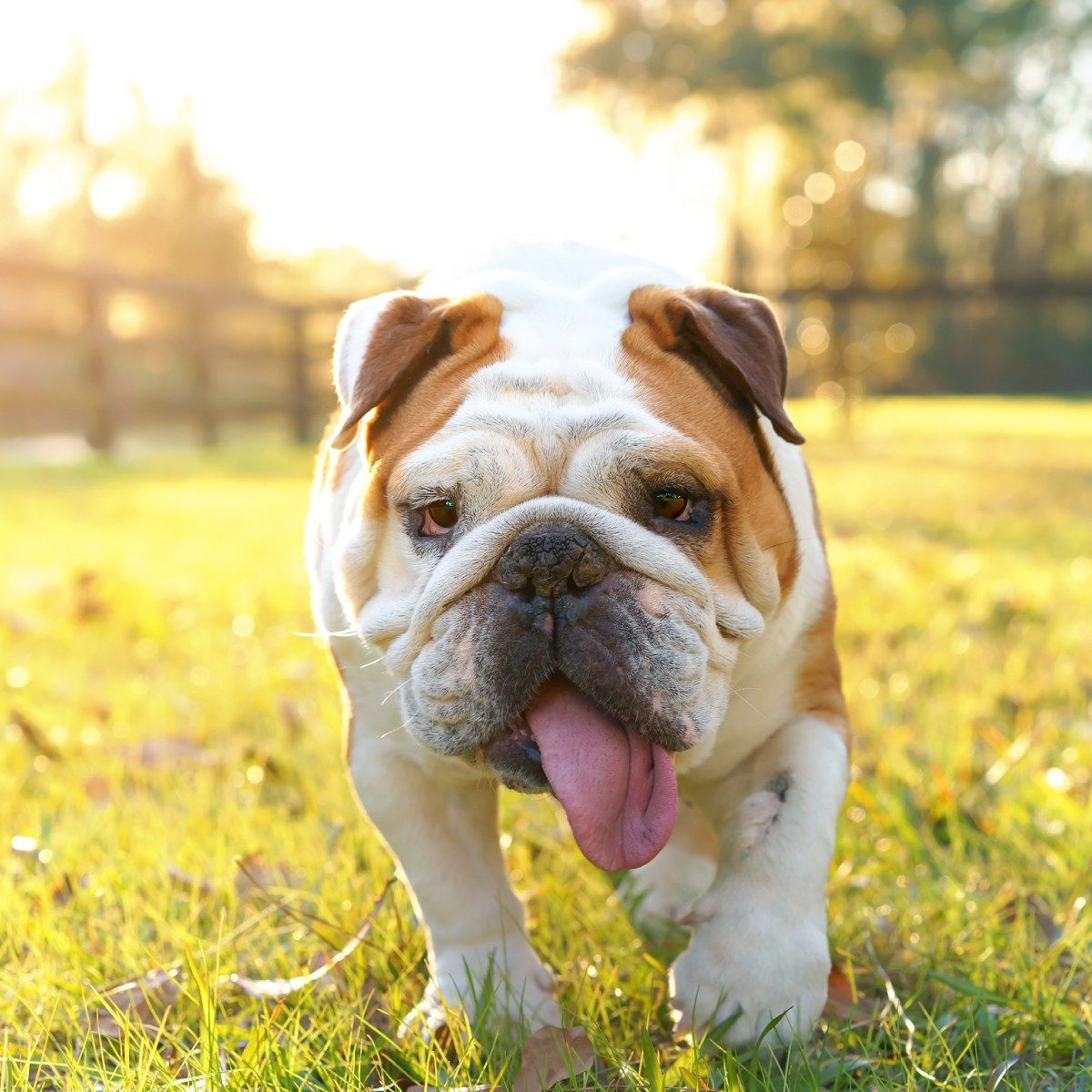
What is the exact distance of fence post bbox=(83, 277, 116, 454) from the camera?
46.4ft

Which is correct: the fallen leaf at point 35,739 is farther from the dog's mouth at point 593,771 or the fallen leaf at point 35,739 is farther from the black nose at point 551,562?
the black nose at point 551,562

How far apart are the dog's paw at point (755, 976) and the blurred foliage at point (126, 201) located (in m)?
32.0

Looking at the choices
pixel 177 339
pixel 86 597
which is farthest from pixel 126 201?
pixel 86 597

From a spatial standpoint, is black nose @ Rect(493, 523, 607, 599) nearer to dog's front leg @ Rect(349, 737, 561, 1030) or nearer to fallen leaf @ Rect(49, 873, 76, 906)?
dog's front leg @ Rect(349, 737, 561, 1030)

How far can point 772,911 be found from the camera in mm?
2215

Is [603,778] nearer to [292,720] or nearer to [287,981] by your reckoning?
[287,981]

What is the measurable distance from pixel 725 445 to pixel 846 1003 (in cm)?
107

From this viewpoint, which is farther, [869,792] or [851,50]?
[851,50]

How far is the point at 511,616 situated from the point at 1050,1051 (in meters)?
1.17

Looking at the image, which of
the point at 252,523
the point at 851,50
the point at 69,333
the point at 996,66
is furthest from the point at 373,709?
the point at 996,66

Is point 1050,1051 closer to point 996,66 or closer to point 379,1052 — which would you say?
point 379,1052

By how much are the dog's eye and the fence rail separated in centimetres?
1239

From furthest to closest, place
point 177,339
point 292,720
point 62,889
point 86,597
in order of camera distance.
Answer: point 177,339 → point 86,597 → point 292,720 → point 62,889

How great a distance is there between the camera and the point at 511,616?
213cm
